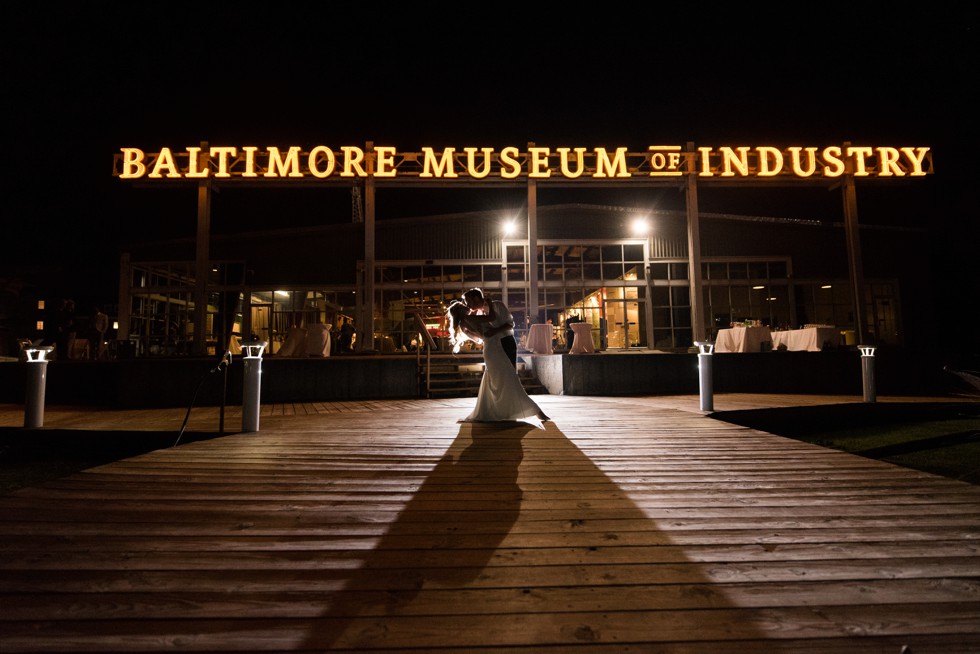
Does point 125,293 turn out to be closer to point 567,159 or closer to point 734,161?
point 567,159

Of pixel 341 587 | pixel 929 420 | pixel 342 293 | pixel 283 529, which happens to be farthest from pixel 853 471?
pixel 342 293

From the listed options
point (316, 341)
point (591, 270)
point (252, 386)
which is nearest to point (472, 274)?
point (591, 270)

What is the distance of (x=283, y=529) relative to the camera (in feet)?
8.66

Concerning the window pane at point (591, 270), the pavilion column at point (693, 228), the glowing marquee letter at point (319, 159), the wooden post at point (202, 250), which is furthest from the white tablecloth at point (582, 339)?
the wooden post at point (202, 250)

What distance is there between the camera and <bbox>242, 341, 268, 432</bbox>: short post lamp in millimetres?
5465

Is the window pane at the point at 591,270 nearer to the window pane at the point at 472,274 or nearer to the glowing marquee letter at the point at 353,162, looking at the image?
the window pane at the point at 472,274

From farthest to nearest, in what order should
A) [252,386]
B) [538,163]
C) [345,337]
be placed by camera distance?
[345,337]
[538,163]
[252,386]

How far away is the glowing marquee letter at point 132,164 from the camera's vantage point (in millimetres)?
12812

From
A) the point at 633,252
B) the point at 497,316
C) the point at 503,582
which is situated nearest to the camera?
the point at 503,582

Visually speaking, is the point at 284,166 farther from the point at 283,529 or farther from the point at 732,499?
the point at 732,499

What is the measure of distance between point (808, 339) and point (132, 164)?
64.8 ft

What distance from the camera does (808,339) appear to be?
12172 mm

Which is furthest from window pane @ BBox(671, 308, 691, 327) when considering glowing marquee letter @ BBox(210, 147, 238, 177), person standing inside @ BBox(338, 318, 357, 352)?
glowing marquee letter @ BBox(210, 147, 238, 177)

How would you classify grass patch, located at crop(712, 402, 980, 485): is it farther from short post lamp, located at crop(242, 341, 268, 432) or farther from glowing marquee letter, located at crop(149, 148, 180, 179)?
glowing marquee letter, located at crop(149, 148, 180, 179)
